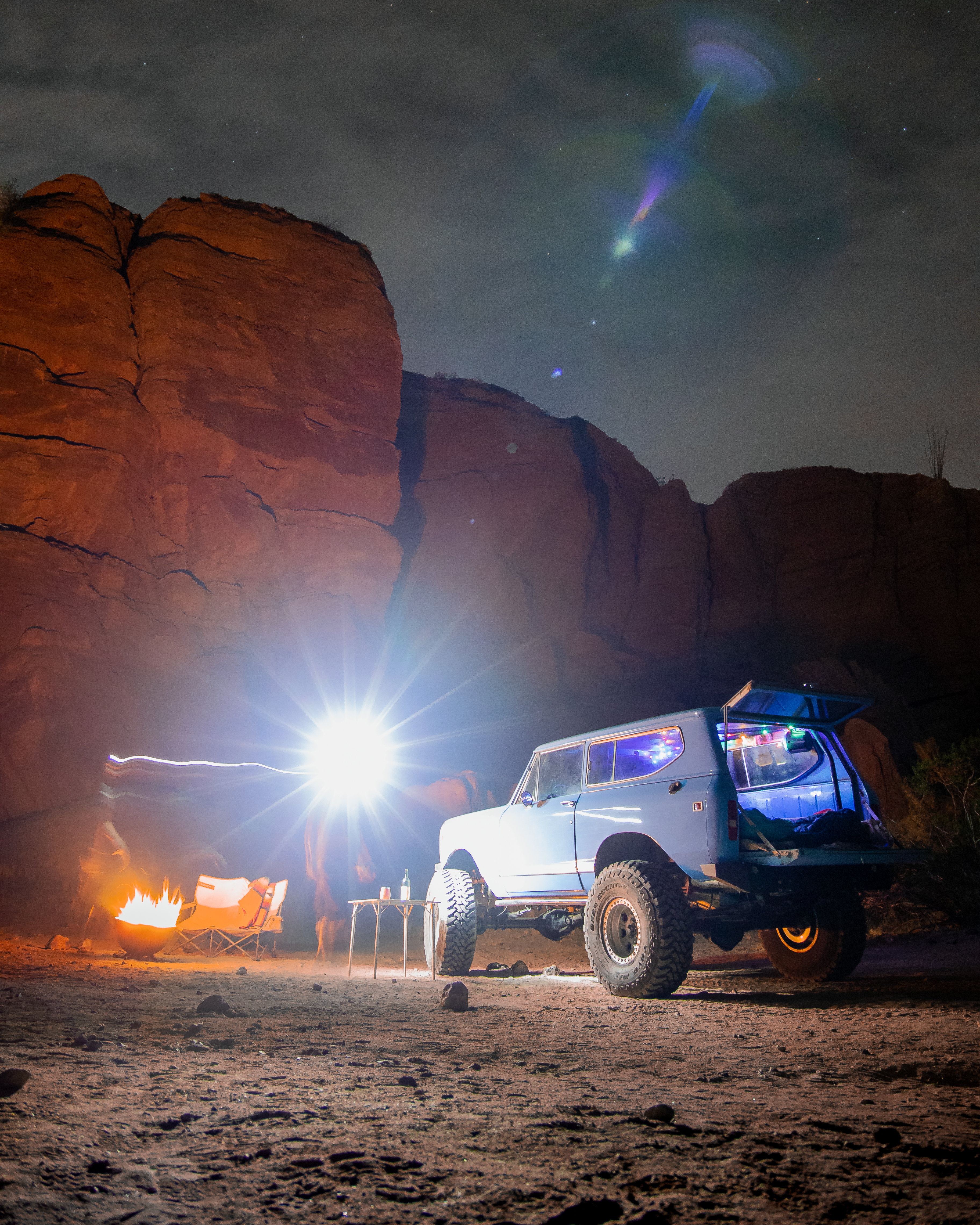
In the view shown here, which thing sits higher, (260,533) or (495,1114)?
(260,533)

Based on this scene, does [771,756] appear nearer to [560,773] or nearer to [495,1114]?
[560,773]

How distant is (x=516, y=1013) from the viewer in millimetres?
6359

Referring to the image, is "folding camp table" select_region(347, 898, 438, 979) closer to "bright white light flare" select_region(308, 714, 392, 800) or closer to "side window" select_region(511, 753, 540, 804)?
"side window" select_region(511, 753, 540, 804)

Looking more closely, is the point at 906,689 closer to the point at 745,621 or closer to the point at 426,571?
the point at 745,621

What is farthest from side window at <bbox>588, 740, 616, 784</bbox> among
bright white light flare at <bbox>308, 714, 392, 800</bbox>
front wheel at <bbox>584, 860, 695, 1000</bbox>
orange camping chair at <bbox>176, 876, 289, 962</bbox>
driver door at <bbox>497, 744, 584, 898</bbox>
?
bright white light flare at <bbox>308, 714, 392, 800</bbox>

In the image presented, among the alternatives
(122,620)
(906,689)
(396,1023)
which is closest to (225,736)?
(122,620)

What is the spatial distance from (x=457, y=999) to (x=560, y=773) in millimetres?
3299

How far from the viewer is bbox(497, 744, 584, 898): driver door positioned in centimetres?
861

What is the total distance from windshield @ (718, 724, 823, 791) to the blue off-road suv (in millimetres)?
14

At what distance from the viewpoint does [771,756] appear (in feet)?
27.5

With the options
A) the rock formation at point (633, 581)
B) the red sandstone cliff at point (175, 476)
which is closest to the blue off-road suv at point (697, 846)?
the red sandstone cliff at point (175, 476)

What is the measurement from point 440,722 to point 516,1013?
18350 mm

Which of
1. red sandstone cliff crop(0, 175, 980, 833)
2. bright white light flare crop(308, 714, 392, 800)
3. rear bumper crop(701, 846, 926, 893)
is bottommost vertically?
rear bumper crop(701, 846, 926, 893)

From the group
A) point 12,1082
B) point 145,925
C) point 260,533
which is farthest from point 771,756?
point 260,533
